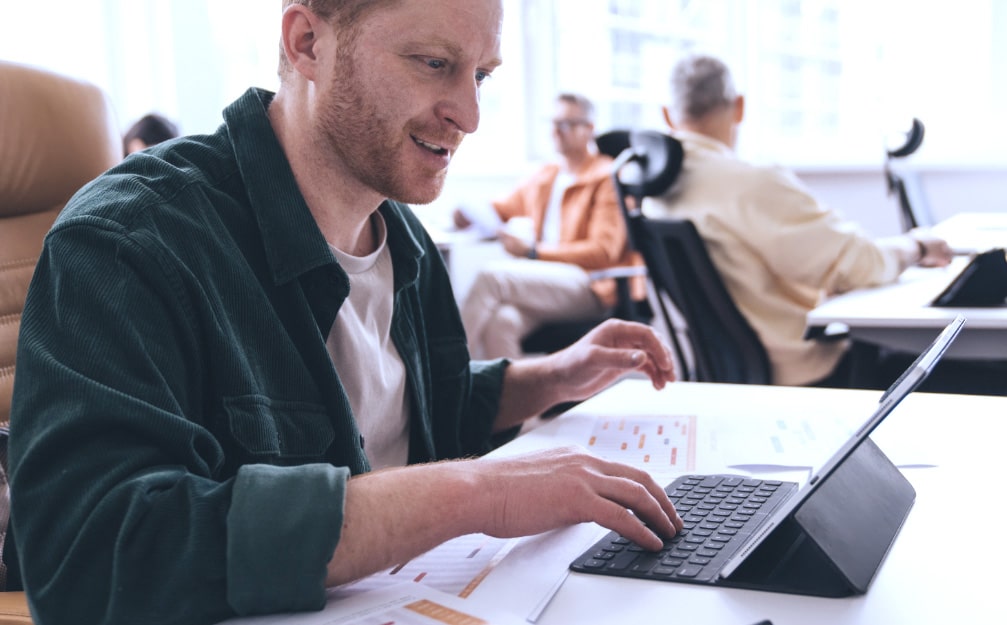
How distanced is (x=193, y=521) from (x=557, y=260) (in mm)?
3451

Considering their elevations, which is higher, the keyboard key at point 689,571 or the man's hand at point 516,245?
the keyboard key at point 689,571

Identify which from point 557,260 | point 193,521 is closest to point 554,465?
point 193,521

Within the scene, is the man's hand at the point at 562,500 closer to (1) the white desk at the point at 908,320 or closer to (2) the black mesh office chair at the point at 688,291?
(1) the white desk at the point at 908,320

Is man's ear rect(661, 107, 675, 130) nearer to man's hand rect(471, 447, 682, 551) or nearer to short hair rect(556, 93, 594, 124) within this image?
short hair rect(556, 93, 594, 124)

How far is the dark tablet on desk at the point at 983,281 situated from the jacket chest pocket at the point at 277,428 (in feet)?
4.82

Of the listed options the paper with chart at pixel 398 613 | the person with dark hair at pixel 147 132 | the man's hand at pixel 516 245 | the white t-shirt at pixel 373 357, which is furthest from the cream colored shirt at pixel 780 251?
the person with dark hair at pixel 147 132

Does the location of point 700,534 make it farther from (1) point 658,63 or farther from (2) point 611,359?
(1) point 658,63

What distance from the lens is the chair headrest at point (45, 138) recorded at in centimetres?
130

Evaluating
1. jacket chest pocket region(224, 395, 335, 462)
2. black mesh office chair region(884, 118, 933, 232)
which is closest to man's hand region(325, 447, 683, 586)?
jacket chest pocket region(224, 395, 335, 462)

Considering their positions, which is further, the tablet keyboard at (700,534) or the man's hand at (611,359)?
the man's hand at (611,359)

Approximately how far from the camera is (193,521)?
2.31 ft

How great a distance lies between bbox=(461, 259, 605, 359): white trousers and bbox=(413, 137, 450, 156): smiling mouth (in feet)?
8.18

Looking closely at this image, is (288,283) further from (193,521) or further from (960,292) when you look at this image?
(960,292)

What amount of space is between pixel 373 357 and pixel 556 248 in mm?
2989
